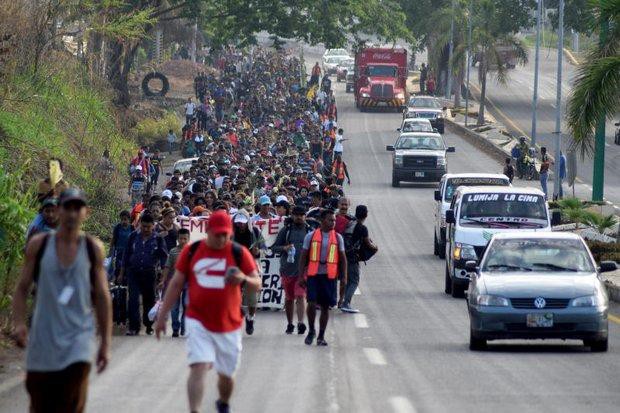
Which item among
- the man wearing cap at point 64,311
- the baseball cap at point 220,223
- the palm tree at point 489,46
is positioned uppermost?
the palm tree at point 489,46

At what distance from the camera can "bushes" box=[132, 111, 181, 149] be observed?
190 feet

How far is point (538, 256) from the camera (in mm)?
18406

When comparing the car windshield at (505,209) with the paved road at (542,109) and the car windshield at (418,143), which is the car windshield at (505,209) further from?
the car windshield at (418,143)

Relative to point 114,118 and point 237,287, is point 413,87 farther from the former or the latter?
point 237,287

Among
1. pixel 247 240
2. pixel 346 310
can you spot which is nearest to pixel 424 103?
pixel 346 310

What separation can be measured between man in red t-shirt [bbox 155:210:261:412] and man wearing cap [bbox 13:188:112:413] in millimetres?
1586

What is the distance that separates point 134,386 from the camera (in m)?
13.8

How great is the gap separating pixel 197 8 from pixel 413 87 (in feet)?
140

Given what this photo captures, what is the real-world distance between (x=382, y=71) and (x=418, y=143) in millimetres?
31379

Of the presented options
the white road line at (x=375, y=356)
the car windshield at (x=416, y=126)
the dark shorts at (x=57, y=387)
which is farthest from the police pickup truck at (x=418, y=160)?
the dark shorts at (x=57, y=387)

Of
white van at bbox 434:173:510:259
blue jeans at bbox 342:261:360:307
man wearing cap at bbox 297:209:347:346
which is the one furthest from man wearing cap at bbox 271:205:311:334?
white van at bbox 434:173:510:259

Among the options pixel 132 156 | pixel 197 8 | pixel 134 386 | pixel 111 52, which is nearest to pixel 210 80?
pixel 197 8

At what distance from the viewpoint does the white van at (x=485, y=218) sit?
2516 cm

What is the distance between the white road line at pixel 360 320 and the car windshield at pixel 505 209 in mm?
4464
